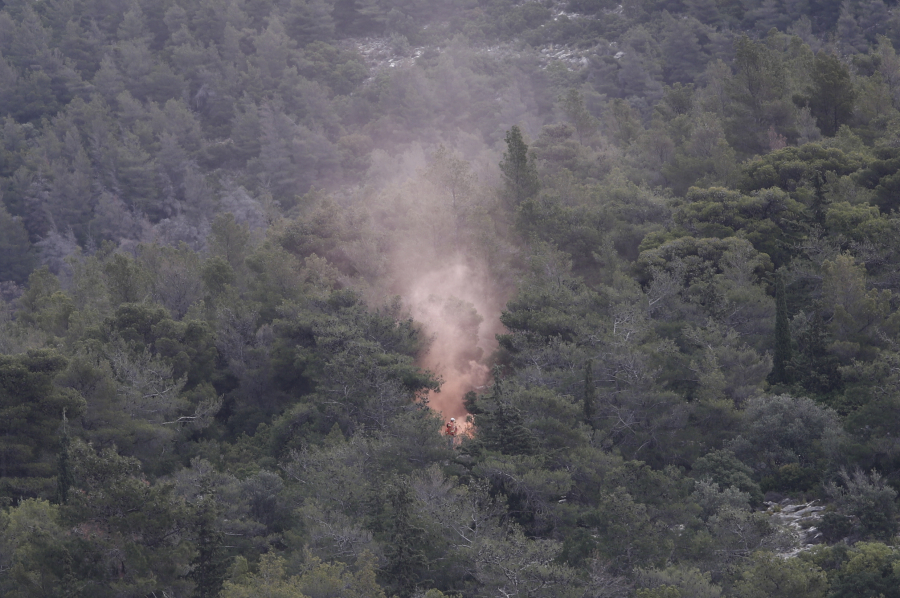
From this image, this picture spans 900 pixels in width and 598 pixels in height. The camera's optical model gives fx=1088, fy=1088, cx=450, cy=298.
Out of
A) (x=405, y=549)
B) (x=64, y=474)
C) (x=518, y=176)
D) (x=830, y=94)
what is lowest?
(x=405, y=549)

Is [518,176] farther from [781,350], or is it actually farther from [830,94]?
[781,350]

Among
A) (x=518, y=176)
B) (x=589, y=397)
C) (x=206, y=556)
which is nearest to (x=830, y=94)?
(x=518, y=176)

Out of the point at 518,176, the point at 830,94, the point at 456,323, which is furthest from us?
the point at 830,94

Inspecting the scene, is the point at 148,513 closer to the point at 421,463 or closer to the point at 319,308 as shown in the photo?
the point at 421,463

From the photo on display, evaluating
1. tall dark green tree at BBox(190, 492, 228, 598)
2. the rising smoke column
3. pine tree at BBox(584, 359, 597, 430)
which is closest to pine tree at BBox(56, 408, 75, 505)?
tall dark green tree at BBox(190, 492, 228, 598)

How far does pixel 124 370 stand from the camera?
4222 centimetres

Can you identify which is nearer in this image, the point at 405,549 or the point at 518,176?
the point at 405,549

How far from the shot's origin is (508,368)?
1825 inches

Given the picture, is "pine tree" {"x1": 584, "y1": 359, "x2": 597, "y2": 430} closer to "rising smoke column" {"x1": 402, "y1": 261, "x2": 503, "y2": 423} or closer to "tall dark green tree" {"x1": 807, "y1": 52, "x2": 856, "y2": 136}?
"rising smoke column" {"x1": 402, "y1": 261, "x2": 503, "y2": 423}

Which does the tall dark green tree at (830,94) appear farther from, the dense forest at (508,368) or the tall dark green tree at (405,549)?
the tall dark green tree at (405,549)

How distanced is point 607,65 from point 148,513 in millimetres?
71895

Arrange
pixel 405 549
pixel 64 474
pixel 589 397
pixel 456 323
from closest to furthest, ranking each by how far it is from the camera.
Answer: pixel 405 549 → pixel 64 474 → pixel 589 397 → pixel 456 323

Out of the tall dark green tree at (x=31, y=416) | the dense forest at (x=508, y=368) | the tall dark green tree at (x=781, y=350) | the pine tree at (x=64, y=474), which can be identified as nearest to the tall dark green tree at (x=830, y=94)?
the dense forest at (x=508, y=368)

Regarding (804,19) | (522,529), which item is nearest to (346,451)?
(522,529)
